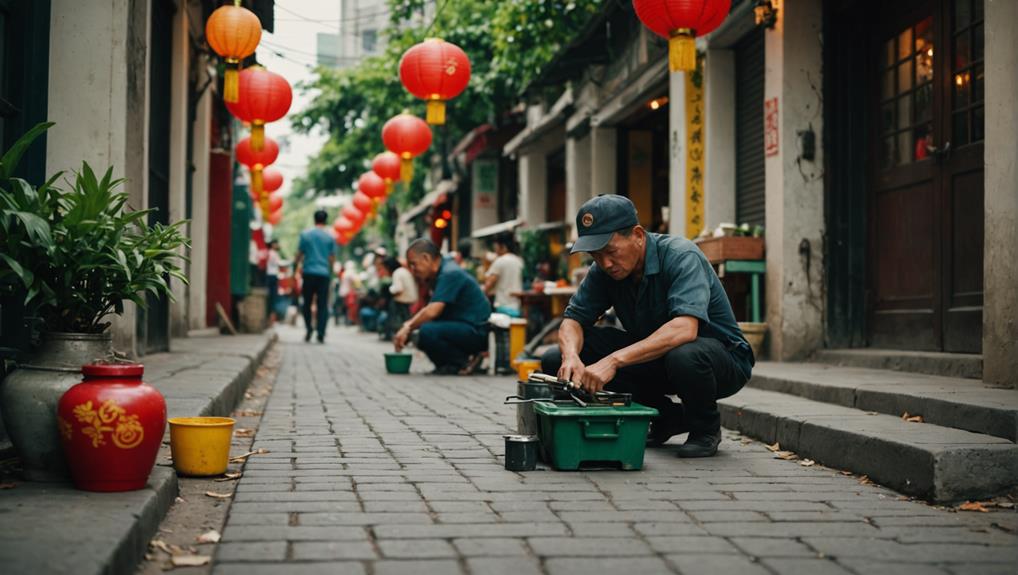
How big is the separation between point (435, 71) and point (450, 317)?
273 cm

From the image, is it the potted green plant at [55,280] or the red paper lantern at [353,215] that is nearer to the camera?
the potted green plant at [55,280]

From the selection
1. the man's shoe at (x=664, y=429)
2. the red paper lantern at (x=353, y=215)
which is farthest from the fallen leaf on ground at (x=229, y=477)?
the red paper lantern at (x=353, y=215)

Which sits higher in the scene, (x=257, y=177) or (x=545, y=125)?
(x=545, y=125)

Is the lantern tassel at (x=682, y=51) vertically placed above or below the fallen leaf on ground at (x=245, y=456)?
above

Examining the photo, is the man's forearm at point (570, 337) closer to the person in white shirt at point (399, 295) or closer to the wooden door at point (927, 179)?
the wooden door at point (927, 179)

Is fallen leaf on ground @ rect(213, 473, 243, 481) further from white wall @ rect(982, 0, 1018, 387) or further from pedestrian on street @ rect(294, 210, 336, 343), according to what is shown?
pedestrian on street @ rect(294, 210, 336, 343)

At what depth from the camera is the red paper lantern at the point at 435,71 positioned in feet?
36.3

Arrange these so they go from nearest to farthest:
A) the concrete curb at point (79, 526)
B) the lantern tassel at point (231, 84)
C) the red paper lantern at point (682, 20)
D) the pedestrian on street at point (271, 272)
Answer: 1. the concrete curb at point (79, 526)
2. the red paper lantern at point (682, 20)
3. the lantern tassel at point (231, 84)
4. the pedestrian on street at point (271, 272)

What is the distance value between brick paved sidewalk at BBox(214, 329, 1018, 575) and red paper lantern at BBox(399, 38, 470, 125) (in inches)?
219

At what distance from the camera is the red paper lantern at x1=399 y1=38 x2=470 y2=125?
36.3 feet

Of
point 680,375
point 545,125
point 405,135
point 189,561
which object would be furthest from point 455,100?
point 189,561

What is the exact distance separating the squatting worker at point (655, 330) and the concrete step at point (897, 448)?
524 millimetres

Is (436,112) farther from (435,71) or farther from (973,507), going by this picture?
(973,507)

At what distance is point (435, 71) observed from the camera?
11.1m
